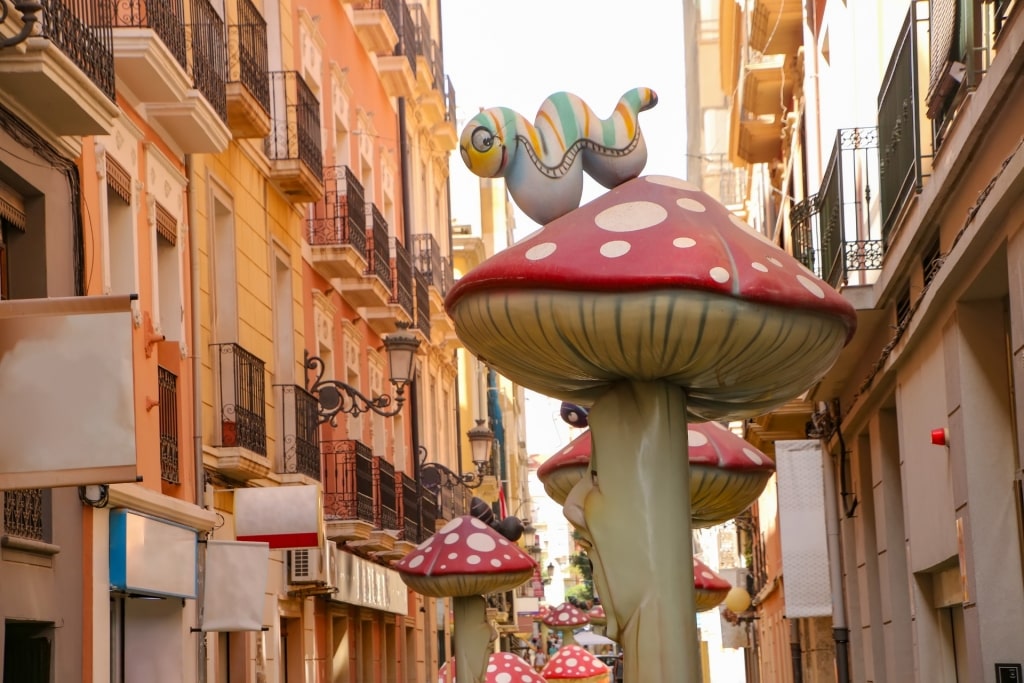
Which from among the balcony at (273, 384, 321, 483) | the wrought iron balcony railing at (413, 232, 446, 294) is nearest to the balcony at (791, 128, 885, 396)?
the balcony at (273, 384, 321, 483)

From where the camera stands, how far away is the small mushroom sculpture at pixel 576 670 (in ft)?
87.7

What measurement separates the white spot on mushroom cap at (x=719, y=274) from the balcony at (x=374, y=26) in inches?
951

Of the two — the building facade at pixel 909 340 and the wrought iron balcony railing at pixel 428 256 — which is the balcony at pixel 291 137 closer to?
the building facade at pixel 909 340

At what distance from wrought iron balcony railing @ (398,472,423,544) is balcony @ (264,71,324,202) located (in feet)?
27.0

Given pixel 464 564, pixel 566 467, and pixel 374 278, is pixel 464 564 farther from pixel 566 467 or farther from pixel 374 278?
pixel 374 278

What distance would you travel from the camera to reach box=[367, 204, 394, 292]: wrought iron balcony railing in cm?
2705

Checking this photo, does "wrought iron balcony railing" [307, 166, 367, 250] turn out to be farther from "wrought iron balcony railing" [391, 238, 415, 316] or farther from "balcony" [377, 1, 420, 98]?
"balcony" [377, 1, 420, 98]

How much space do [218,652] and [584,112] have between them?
12.8 metres

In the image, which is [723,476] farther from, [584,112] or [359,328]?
[359,328]

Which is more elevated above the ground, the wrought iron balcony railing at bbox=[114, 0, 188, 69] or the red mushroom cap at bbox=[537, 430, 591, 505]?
the wrought iron balcony railing at bbox=[114, 0, 188, 69]

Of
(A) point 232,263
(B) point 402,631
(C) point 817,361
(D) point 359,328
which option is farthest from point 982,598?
(B) point 402,631

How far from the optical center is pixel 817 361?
236 inches

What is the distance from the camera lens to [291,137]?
72.1 ft

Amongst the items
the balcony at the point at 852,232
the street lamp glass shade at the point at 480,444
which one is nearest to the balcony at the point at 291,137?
the balcony at the point at 852,232
